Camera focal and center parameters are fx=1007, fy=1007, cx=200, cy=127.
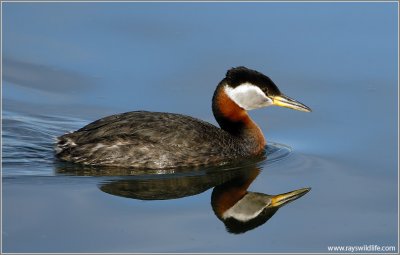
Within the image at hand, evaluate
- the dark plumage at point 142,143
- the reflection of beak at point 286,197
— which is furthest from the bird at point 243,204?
the dark plumage at point 142,143

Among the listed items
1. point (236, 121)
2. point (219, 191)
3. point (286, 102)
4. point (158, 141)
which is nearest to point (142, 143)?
point (158, 141)

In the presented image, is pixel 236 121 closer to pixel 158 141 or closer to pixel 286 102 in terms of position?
pixel 286 102

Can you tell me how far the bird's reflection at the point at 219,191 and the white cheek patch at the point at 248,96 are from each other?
118 cm

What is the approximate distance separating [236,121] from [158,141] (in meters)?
1.54

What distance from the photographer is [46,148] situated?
45.1ft

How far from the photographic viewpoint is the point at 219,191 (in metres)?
12.3

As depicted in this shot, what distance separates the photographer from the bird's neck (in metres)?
13.8

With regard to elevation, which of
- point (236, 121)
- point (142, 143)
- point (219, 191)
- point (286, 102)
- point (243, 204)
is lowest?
point (243, 204)

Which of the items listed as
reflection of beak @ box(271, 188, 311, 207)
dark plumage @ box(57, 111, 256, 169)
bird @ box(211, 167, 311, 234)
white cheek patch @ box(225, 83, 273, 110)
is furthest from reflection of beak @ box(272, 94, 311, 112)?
reflection of beak @ box(271, 188, 311, 207)

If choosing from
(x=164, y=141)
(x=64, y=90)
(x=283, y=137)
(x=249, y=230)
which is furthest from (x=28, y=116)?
(x=249, y=230)

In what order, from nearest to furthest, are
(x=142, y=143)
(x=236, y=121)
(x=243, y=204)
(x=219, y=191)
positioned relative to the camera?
(x=243, y=204) < (x=219, y=191) < (x=142, y=143) < (x=236, y=121)

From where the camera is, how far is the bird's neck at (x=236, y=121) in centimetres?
1382

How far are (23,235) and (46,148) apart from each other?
3.33 m

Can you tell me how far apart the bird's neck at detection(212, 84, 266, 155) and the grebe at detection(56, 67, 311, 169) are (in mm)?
64
